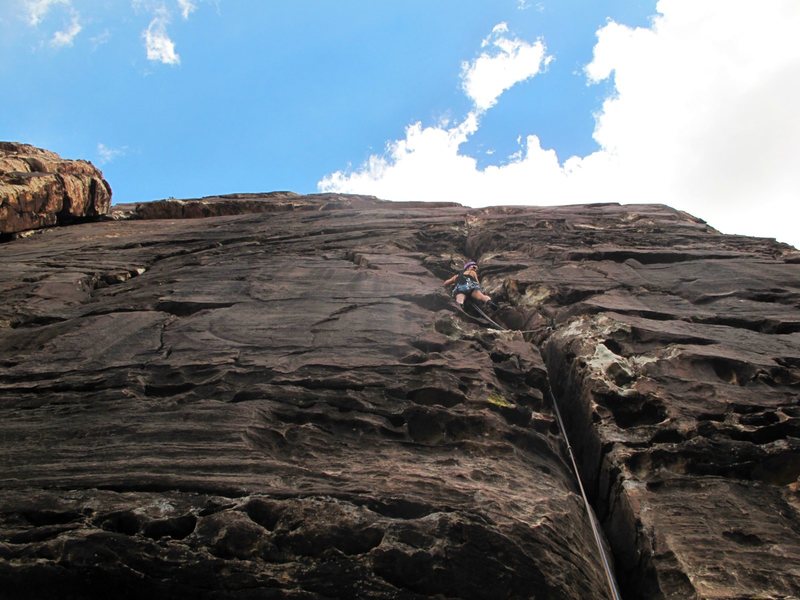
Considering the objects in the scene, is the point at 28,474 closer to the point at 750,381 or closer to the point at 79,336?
the point at 79,336

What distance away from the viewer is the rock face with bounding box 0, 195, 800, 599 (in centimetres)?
634

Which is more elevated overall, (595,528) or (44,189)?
(44,189)

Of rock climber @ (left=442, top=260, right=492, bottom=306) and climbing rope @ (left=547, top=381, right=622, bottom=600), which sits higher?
rock climber @ (left=442, top=260, right=492, bottom=306)

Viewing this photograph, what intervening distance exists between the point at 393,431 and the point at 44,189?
20.4 metres

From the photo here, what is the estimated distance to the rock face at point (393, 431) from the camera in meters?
6.34

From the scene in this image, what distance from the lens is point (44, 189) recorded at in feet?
73.9

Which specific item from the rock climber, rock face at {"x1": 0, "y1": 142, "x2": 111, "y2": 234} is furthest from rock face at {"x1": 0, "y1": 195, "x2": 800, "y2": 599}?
rock face at {"x1": 0, "y1": 142, "x2": 111, "y2": 234}

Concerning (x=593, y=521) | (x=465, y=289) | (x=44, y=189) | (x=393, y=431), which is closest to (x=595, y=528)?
Result: (x=593, y=521)

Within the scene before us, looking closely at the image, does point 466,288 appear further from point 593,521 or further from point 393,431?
point 593,521

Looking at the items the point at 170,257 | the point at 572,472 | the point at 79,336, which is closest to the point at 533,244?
the point at 572,472

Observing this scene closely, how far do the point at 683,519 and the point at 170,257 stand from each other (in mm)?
15285

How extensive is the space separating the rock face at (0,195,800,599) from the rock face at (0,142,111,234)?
685 centimetres

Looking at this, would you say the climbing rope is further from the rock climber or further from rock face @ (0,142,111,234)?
rock face @ (0,142,111,234)

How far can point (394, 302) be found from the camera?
1259 centimetres
